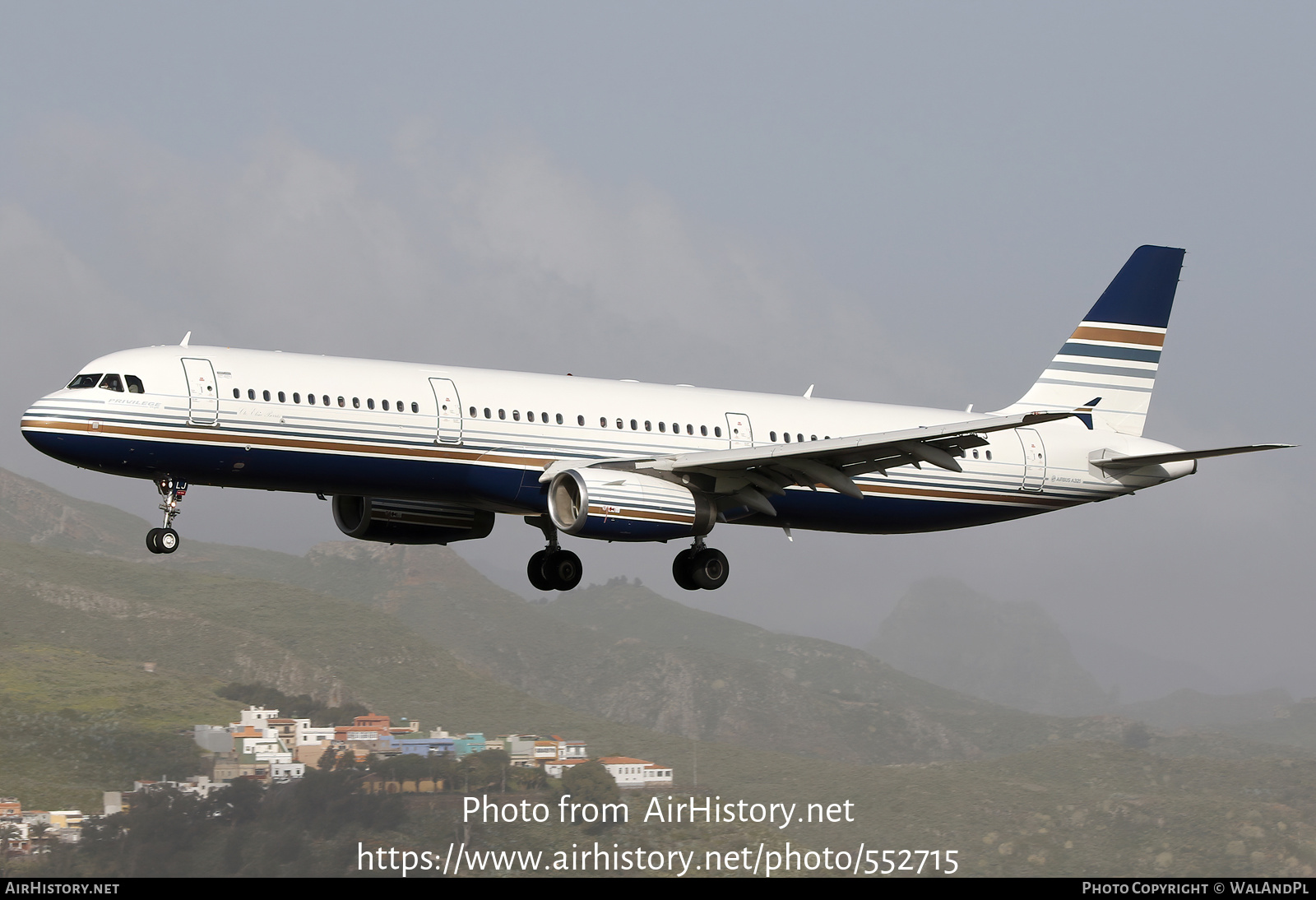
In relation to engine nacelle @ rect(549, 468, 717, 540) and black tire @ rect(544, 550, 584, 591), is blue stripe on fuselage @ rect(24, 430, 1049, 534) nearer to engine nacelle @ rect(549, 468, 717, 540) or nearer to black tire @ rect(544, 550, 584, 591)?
engine nacelle @ rect(549, 468, 717, 540)

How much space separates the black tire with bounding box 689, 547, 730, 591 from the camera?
4262 centimetres

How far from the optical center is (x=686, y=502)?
39.3 metres

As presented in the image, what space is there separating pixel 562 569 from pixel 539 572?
79cm

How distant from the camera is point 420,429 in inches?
1484

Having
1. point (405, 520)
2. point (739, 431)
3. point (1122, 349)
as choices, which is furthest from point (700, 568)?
point (1122, 349)

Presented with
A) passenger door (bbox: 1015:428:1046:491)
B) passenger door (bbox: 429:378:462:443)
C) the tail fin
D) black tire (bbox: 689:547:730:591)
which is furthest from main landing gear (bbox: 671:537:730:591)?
the tail fin

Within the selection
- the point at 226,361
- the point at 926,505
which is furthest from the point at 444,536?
the point at 926,505

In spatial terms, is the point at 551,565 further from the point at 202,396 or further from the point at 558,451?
the point at 202,396

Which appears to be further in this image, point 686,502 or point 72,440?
point 686,502

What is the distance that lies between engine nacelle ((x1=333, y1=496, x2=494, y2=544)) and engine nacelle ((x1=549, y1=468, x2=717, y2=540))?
528 cm

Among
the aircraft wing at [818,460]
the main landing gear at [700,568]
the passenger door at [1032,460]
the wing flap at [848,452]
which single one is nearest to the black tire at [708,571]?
the main landing gear at [700,568]

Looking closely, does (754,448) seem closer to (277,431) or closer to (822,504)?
(822,504)

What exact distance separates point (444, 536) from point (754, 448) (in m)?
9.90

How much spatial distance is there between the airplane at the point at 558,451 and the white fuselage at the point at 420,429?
0.16 ft
